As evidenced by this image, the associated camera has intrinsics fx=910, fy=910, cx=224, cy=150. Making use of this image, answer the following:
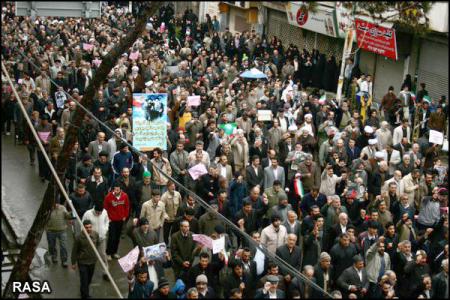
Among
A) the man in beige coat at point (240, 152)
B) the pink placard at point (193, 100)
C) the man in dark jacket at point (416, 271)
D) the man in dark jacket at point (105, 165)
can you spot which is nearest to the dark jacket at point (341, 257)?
the man in dark jacket at point (416, 271)

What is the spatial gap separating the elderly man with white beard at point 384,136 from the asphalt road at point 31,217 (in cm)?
569

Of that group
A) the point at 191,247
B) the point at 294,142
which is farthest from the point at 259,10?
the point at 191,247

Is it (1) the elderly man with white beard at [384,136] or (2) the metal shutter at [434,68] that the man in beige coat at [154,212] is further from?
(2) the metal shutter at [434,68]

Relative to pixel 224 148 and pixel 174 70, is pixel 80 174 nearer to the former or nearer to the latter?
pixel 224 148

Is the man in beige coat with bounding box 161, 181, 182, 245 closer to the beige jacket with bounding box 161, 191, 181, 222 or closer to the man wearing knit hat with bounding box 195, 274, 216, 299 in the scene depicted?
the beige jacket with bounding box 161, 191, 181, 222

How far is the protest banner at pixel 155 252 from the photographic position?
11.3 metres

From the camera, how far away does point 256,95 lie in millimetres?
20594

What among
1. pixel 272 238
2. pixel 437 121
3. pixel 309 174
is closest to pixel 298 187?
pixel 309 174

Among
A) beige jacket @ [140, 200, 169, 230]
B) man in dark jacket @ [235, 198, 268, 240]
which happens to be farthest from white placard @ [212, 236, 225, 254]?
beige jacket @ [140, 200, 169, 230]

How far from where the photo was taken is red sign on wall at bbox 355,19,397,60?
24500 millimetres

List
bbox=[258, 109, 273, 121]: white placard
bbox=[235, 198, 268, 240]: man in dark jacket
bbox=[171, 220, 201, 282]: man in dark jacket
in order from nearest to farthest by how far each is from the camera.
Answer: bbox=[171, 220, 201, 282]: man in dark jacket
bbox=[235, 198, 268, 240]: man in dark jacket
bbox=[258, 109, 273, 121]: white placard

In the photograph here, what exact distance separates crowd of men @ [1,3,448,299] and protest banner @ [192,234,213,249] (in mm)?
62

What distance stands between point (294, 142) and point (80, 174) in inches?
185

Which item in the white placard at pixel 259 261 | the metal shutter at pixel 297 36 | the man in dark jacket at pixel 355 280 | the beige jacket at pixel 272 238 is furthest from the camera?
the metal shutter at pixel 297 36
